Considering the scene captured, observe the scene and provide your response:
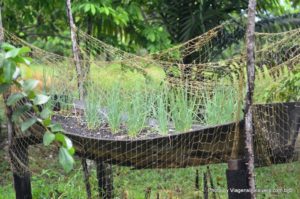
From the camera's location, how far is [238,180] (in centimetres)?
290

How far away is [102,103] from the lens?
4.14 m

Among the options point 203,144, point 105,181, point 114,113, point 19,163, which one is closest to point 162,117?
point 114,113

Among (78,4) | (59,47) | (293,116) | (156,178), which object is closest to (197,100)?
(293,116)

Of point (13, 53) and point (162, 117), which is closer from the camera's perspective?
point (13, 53)

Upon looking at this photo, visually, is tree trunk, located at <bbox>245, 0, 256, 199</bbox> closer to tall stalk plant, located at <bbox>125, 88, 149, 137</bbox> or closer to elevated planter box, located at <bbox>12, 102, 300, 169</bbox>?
elevated planter box, located at <bbox>12, 102, 300, 169</bbox>

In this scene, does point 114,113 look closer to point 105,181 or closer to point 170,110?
point 170,110

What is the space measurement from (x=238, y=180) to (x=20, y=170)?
6.22 feet

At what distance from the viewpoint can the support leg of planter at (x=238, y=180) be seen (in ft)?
9.45

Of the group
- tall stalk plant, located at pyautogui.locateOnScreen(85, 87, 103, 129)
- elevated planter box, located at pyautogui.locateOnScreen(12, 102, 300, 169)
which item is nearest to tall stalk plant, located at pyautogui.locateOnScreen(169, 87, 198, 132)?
elevated planter box, located at pyautogui.locateOnScreen(12, 102, 300, 169)

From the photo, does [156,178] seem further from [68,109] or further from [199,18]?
[199,18]

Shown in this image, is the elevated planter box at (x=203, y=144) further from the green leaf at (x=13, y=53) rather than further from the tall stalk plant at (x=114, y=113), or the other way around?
the green leaf at (x=13, y=53)

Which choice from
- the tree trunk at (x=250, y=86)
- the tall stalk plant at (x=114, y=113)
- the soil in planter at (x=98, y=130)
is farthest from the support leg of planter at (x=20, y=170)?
the tree trunk at (x=250, y=86)

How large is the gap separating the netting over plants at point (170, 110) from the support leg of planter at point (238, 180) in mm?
124

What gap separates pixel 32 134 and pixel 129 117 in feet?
2.54
